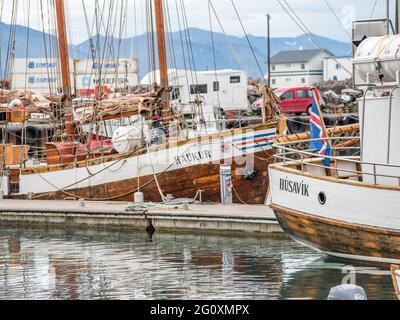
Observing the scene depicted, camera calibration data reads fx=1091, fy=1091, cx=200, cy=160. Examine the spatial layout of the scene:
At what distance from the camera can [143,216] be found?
29.7m

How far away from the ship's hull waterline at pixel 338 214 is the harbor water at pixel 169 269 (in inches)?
20.1

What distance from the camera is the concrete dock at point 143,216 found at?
2759 cm

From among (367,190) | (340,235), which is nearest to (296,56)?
(340,235)

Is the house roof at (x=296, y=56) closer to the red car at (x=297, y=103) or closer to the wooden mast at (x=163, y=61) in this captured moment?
the red car at (x=297, y=103)

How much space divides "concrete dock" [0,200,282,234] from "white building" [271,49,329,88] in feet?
358

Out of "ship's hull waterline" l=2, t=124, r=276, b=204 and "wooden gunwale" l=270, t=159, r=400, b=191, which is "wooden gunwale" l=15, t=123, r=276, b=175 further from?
"wooden gunwale" l=270, t=159, r=400, b=191

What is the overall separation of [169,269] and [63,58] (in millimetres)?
15697

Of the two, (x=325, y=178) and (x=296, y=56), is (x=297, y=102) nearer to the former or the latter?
(x=325, y=178)

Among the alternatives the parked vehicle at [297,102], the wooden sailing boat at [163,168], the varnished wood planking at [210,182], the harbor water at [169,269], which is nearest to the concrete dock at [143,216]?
the harbor water at [169,269]

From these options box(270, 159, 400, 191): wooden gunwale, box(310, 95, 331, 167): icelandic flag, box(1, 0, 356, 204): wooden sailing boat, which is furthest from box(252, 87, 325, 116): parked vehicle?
box(270, 159, 400, 191): wooden gunwale

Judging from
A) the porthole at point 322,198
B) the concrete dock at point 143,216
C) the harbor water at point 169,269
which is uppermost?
the porthole at point 322,198

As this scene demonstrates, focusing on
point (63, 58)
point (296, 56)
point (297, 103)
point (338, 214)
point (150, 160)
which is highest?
point (296, 56)

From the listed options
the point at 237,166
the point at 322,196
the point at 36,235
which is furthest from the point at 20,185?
the point at 322,196

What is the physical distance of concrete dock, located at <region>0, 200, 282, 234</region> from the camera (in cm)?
2759
